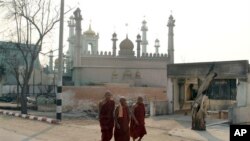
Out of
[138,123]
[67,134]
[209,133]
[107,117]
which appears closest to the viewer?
[107,117]

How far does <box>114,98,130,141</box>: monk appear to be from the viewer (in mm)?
11727

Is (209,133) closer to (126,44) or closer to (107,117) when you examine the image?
(107,117)

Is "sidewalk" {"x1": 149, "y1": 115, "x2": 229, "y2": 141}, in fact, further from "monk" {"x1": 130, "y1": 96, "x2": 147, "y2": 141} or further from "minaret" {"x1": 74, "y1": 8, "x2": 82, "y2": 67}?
"minaret" {"x1": 74, "y1": 8, "x2": 82, "y2": 67}

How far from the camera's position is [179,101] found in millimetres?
24891

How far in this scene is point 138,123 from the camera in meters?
13.5

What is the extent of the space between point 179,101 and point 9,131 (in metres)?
11.8

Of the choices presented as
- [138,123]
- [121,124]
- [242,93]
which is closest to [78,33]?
[242,93]

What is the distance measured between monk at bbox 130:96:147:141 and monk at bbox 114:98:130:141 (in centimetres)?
160

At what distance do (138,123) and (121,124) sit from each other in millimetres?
1838

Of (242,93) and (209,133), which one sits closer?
(209,133)

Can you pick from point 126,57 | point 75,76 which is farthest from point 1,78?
point 126,57

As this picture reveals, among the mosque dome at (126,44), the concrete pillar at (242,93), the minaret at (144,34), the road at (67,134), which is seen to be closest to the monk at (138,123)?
the road at (67,134)

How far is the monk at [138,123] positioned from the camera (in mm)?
13430

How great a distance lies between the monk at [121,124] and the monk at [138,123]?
1.60 meters
